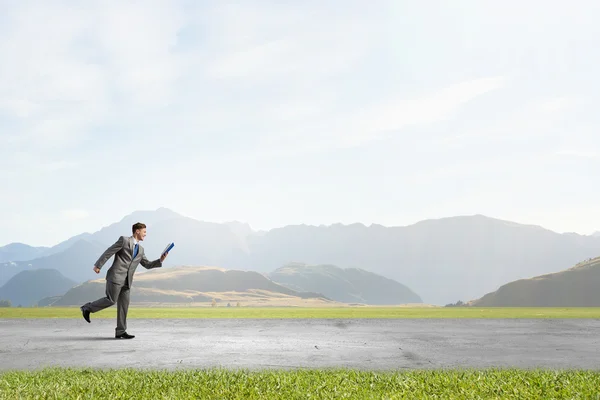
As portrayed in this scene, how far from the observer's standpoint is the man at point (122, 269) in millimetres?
12320

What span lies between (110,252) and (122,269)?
0.62 metres

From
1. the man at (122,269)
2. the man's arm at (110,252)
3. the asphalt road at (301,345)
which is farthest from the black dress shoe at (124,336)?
the man's arm at (110,252)

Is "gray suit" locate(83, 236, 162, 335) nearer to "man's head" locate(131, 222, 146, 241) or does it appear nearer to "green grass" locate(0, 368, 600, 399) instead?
"man's head" locate(131, 222, 146, 241)

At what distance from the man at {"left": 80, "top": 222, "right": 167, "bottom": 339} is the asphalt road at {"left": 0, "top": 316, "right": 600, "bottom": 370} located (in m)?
0.77

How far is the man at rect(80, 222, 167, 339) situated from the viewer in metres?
12.3

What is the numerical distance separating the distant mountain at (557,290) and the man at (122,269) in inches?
4478

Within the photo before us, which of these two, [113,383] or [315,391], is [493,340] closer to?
[315,391]

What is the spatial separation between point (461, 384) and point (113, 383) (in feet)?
15.9

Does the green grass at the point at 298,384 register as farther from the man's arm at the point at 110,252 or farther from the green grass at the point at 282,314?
the green grass at the point at 282,314

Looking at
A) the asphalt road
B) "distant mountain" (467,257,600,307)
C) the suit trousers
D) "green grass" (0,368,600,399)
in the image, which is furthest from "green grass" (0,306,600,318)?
"distant mountain" (467,257,600,307)

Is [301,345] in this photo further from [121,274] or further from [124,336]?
[121,274]

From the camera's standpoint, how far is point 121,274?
12.5 m

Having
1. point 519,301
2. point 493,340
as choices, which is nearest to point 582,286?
point 519,301

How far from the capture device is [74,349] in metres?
11.2
